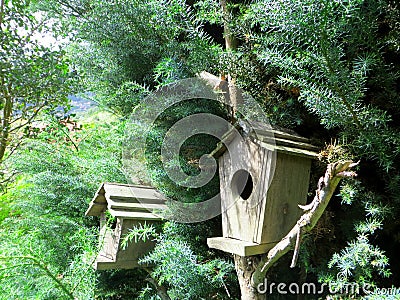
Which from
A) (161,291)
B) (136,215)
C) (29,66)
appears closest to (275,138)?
(136,215)

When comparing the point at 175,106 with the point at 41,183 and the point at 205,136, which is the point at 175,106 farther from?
the point at 41,183

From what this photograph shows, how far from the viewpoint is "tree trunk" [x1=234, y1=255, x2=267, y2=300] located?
787mm

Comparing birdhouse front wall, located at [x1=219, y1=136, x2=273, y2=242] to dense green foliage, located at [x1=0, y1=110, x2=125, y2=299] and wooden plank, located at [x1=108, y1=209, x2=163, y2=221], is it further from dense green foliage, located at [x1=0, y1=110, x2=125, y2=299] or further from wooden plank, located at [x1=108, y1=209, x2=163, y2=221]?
dense green foliage, located at [x1=0, y1=110, x2=125, y2=299]

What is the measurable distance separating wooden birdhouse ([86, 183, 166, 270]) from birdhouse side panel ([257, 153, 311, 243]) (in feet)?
1.20

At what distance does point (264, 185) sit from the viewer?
72 cm

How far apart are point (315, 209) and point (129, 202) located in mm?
606

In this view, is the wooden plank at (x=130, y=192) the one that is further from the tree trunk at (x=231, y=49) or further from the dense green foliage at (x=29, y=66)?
the dense green foliage at (x=29, y=66)

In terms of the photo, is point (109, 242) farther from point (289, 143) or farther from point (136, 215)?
point (289, 143)

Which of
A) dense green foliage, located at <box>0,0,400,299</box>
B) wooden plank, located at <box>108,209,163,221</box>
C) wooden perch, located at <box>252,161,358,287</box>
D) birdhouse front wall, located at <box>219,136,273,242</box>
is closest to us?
wooden perch, located at <box>252,161,358,287</box>

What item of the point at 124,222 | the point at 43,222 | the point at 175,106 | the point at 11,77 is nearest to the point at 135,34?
the point at 175,106

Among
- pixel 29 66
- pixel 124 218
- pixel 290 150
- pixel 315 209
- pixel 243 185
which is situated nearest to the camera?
pixel 315 209

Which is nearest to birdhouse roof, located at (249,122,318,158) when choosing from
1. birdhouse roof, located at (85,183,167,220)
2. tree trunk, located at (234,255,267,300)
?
tree trunk, located at (234,255,267,300)

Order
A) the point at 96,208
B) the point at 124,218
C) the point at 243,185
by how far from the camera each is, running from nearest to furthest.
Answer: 1. the point at 243,185
2. the point at 124,218
3. the point at 96,208

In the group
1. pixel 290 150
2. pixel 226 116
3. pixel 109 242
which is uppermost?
pixel 226 116
